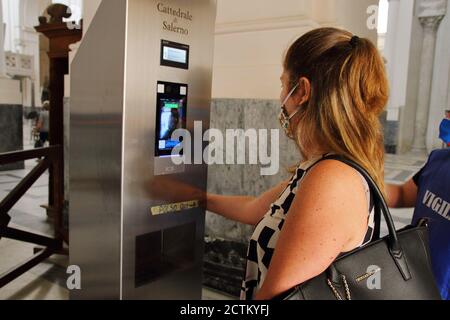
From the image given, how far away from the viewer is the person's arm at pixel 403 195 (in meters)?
1.54

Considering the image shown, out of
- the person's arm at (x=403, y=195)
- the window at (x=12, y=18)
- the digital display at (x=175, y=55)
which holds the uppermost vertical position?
A: the window at (x=12, y=18)

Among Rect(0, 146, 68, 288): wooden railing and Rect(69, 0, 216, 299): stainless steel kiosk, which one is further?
Rect(0, 146, 68, 288): wooden railing

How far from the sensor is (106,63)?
1.77 meters

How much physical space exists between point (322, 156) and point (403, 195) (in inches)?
25.9

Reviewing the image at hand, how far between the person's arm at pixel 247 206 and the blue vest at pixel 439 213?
1.65 ft

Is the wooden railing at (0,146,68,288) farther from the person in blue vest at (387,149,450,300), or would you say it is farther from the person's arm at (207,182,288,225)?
the person in blue vest at (387,149,450,300)

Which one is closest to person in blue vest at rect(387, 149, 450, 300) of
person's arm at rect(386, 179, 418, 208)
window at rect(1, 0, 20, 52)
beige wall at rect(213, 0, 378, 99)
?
person's arm at rect(386, 179, 418, 208)

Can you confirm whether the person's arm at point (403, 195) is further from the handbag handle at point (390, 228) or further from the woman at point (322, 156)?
the handbag handle at point (390, 228)

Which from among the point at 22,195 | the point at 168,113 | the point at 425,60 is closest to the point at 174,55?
the point at 168,113

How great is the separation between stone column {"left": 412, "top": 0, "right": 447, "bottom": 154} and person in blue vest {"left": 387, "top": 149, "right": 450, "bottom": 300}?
12.1m

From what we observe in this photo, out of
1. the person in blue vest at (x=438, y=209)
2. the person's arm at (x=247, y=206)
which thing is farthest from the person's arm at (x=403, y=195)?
the person's arm at (x=247, y=206)

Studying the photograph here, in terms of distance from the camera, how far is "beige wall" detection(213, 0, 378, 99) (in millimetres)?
2648
